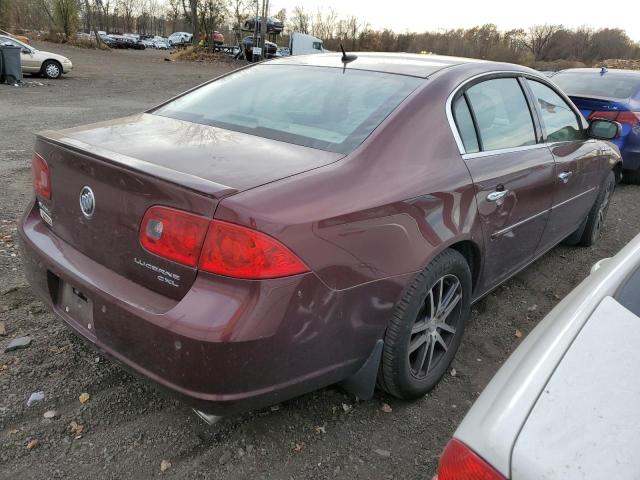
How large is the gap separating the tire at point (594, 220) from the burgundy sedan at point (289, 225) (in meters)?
1.82

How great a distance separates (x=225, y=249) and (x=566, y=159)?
2.77m

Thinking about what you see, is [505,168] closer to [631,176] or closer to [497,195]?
[497,195]

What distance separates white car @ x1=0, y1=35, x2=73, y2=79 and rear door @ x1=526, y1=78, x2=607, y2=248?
16.8 meters

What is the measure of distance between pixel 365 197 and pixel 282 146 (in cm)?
47

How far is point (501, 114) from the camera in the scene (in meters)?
3.05

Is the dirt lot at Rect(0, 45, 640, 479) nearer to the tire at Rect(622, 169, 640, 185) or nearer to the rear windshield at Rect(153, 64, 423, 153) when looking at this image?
the rear windshield at Rect(153, 64, 423, 153)

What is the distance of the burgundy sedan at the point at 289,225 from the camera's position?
69.5 inches

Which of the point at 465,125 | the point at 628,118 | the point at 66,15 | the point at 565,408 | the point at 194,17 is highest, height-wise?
the point at 194,17

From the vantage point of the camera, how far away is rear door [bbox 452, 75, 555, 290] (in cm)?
268

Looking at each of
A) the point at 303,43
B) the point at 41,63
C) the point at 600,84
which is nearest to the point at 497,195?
the point at 600,84

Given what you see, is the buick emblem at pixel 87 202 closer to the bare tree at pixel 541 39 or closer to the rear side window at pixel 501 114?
the rear side window at pixel 501 114

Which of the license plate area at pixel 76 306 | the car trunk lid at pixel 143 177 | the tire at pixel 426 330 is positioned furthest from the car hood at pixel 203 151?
the tire at pixel 426 330

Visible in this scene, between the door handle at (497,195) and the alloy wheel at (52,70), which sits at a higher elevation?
the door handle at (497,195)

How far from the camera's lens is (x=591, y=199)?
4363mm
